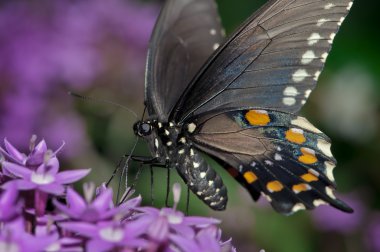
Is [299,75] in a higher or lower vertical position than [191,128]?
higher

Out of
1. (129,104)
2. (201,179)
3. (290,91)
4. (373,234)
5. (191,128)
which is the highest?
(290,91)

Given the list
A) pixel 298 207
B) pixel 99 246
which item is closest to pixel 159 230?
pixel 99 246

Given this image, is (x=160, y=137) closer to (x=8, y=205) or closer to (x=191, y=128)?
(x=191, y=128)

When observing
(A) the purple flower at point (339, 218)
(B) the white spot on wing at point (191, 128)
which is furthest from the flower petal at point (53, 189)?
(A) the purple flower at point (339, 218)

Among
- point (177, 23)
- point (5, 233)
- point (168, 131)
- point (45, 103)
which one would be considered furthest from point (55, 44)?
point (5, 233)

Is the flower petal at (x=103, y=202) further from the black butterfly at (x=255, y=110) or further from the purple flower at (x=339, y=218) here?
the purple flower at (x=339, y=218)

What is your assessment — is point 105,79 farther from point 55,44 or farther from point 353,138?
point 353,138

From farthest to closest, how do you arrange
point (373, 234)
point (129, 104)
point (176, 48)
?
point (373, 234)
point (129, 104)
point (176, 48)
